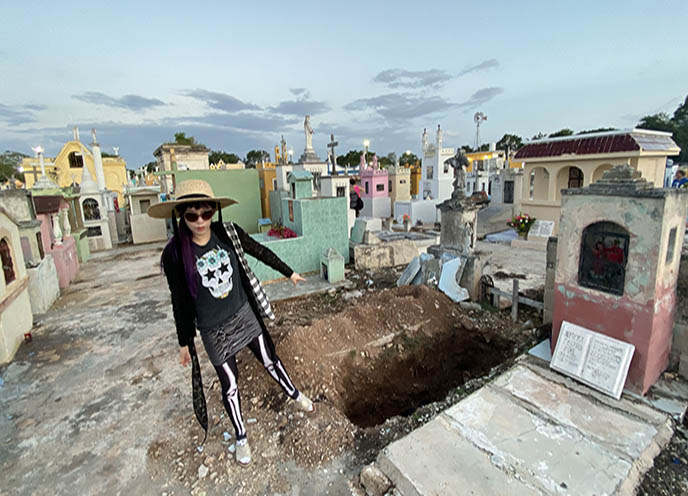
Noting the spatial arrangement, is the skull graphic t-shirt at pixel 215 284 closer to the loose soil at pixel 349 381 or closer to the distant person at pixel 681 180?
the loose soil at pixel 349 381

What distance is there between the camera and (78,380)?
495 cm

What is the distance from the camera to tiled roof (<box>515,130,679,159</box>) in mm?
11734

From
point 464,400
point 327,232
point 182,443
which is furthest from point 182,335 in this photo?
point 327,232

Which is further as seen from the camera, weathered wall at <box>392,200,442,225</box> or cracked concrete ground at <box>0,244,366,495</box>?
weathered wall at <box>392,200,442,225</box>

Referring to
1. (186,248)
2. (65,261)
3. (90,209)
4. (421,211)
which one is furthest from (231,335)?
(421,211)

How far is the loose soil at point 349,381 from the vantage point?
3.30 metres

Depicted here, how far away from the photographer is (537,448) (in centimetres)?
311

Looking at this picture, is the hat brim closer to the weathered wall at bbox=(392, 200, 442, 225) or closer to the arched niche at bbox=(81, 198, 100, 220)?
the arched niche at bbox=(81, 198, 100, 220)

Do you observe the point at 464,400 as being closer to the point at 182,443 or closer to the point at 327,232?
the point at 182,443

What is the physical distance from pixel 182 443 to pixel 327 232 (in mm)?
7523

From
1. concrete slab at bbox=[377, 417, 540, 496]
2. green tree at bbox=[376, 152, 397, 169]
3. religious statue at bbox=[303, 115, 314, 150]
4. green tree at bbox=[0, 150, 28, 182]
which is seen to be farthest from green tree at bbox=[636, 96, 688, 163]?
green tree at bbox=[0, 150, 28, 182]

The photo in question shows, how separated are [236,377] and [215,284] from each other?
931 millimetres

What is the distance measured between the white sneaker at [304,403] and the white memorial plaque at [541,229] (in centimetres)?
1190

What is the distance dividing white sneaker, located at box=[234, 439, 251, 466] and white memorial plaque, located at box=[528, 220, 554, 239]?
12.7 m
